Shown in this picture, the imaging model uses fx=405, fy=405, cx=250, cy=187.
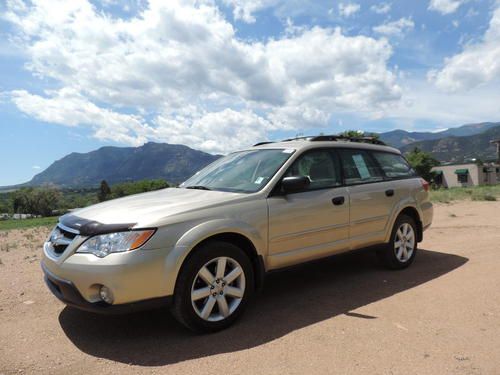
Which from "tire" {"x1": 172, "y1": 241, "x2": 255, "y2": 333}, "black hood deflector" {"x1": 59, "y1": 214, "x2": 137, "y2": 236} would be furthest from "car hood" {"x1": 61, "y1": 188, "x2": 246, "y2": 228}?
"tire" {"x1": 172, "y1": 241, "x2": 255, "y2": 333}

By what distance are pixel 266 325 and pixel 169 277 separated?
1.05 m

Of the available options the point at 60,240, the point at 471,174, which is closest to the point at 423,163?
the point at 471,174

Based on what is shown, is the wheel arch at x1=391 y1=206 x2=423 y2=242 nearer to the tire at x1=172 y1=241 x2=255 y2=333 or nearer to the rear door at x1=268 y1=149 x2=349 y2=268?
the rear door at x1=268 y1=149 x2=349 y2=268

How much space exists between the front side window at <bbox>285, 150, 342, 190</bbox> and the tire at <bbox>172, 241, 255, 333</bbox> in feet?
3.75

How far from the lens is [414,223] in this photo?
5754 millimetres

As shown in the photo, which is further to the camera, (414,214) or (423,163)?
(423,163)

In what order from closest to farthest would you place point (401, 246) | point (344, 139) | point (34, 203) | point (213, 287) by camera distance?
point (213, 287) → point (344, 139) → point (401, 246) → point (34, 203)

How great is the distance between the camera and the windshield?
13.7 ft

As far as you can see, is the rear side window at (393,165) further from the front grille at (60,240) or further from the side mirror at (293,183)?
the front grille at (60,240)

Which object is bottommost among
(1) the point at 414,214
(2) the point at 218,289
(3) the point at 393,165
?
(2) the point at 218,289

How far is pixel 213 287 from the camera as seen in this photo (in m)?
3.47

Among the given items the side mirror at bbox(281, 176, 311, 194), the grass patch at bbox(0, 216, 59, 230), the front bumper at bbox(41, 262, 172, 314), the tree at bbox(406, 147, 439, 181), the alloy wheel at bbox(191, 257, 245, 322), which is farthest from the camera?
the tree at bbox(406, 147, 439, 181)

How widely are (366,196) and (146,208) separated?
268cm

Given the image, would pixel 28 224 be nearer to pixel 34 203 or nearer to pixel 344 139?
pixel 344 139
